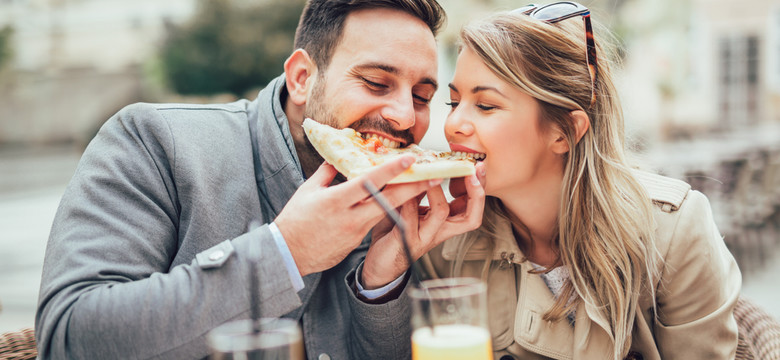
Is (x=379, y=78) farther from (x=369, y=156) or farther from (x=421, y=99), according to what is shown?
(x=369, y=156)

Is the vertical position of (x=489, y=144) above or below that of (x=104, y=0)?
below

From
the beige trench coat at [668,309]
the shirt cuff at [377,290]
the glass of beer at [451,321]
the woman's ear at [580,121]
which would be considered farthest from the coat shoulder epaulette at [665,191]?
the glass of beer at [451,321]

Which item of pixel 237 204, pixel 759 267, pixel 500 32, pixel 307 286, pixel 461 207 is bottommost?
pixel 759 267

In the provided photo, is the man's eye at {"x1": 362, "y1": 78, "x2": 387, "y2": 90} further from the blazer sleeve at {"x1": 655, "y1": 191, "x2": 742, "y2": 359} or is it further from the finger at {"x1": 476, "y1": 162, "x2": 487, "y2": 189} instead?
the blazer sleeve at {"x1": 655, "y1": 191, "x2": 742, "y2": 359}

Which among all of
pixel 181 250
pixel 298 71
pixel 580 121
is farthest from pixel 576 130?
pixel 181 250

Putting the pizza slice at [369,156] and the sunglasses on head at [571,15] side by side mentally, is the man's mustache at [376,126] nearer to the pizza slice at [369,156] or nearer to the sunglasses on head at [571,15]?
the pizza slice at [369,156]

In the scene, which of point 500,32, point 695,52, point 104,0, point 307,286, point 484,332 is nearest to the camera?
point 484,332

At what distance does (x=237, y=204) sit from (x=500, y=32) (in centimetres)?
131

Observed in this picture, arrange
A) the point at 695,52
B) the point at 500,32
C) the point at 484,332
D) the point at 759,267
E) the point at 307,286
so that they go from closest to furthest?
the point at 484,332 < the point at 307,286 < the point at 500,32 < the point at 759,267 < the point at 695,52

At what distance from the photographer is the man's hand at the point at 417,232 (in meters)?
2.37

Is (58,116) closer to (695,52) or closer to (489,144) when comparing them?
(695,52)

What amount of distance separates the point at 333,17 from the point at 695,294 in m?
1.95

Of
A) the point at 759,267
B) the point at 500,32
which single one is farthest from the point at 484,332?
the point at 759,267

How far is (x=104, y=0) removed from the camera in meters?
31.2
